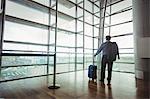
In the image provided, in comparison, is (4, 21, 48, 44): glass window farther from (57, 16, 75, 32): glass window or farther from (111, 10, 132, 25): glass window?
(111, 10, 132, 25): glass window

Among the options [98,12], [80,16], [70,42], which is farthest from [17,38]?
Answer: [98,12]

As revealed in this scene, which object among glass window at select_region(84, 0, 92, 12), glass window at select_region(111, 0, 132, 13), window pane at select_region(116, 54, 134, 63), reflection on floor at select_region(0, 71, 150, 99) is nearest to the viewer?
reflection on floor at select_region(0, 71, 150, 99)

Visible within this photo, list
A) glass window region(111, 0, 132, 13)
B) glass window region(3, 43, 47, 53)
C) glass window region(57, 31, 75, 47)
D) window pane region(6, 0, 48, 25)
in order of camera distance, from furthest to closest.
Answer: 1. glass window region(111, 0, 132, 13)
2. glass window region(57, 31, 75, 47)
3. window pane region(6, 0, 48, 25)
4. glass window region(3, 43, 47, 53)

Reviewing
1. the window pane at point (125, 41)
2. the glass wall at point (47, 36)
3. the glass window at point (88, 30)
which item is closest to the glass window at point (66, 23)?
the glass wall at point (47, 36)

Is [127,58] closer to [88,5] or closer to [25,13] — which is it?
[88,5]

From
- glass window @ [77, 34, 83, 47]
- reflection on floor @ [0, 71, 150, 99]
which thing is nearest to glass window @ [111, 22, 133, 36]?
glass window @ [77, 34, 83, 47]

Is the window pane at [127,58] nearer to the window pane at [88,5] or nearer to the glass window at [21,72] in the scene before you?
the window pane at [88,5]

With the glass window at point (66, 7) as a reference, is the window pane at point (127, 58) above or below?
below

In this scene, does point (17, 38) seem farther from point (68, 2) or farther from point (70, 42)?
point (68, 2)

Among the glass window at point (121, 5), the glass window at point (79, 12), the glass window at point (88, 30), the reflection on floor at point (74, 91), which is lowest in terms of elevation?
the reflection on floor at point (74, 91)

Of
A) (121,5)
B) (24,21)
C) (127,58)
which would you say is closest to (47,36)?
(24,21)

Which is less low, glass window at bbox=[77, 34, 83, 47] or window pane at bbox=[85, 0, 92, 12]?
window pane at bbox=[85, 0, 92, 12]

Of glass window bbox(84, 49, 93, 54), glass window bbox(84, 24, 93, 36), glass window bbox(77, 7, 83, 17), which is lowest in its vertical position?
glass window bbox(84, 49, 93, 54)

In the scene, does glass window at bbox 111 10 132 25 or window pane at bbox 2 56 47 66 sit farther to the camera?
glass window at bbox 111 10 132 25
